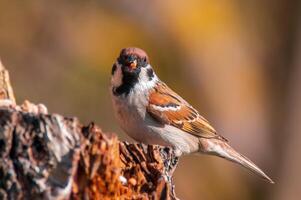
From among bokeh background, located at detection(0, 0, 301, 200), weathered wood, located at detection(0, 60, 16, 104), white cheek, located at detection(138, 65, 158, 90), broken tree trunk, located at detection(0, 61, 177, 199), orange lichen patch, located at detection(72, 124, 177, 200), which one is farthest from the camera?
bokeh background, located at detection(0, 0, 301, 200)

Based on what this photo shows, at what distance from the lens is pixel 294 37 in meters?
9.79

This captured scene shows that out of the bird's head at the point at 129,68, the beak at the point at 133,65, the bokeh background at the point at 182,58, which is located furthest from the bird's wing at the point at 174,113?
the bokeh background at the point at 182,58

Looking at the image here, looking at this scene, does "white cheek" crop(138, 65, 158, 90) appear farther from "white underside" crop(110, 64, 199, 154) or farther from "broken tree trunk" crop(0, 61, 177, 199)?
"broken tree trunk" crop(0, 61, 177, 199)

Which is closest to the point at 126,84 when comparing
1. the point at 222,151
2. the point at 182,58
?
the point at 222,151

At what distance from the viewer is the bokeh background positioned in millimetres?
11383

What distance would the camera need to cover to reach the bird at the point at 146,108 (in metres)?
6.50

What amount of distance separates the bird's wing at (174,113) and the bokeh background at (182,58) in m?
3.63

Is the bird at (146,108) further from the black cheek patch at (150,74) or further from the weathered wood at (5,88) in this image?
the weathered wood at (5,88)

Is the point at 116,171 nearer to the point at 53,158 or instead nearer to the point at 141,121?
the point at 53,158

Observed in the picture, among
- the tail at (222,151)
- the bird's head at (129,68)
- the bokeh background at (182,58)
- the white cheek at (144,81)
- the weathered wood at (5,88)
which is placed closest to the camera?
the weathered wood at (5,88)

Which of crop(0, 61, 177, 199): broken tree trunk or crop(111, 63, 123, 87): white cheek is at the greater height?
crop(111, 63, 123, 87): white cheek

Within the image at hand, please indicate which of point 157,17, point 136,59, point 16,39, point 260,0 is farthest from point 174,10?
point 136,59

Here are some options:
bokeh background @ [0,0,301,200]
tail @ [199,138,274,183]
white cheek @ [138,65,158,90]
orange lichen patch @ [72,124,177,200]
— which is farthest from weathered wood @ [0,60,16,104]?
bokeh background @ [0,0,301,200]

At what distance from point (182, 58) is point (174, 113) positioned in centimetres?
440
